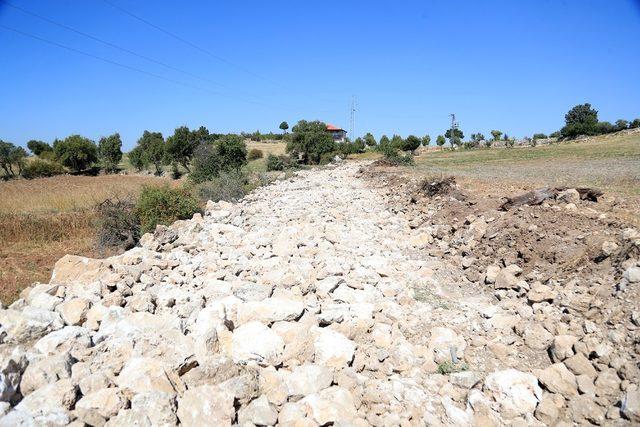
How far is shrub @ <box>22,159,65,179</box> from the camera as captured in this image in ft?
133

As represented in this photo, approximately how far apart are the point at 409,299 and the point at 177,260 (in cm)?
→ 400

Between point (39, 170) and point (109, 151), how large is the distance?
1073 cm

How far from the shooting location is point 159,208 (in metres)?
12.2

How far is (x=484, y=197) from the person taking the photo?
1077 centimetres

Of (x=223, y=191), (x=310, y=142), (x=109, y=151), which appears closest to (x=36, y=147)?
(x=109, y=151)

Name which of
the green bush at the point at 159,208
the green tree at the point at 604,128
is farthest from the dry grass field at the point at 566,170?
the green tree at the point at 604,128

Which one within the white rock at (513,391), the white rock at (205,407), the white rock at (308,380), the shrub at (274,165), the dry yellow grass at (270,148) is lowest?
the white rock at (513,391)

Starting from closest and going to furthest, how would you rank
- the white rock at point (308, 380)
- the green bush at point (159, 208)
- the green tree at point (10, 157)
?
the white rock at point (308, 380)
the green bush at point (159, 208)
the green tree at point (10, 157)

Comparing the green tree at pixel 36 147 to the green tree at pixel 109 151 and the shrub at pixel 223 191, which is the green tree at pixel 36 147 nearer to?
the green tree at pixel 109 151

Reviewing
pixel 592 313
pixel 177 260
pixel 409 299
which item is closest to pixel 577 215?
pixel 592 313

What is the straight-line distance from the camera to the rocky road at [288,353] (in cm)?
332

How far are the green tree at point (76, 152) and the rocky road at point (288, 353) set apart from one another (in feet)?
147

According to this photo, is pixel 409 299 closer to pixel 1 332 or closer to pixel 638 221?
pixel 638 221

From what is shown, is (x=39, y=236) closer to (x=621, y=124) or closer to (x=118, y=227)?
(x=118, y=227)
